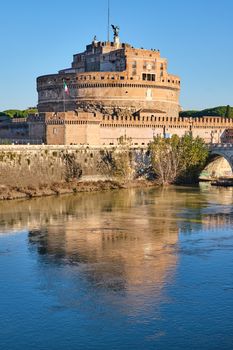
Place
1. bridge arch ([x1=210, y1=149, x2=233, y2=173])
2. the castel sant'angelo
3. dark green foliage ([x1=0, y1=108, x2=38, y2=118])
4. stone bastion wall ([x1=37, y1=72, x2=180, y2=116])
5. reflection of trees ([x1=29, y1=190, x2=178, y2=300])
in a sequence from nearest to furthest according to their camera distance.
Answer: reflection of trees ([x1=29, y1=190, x2=178, y2=300]) → bridge arch ([x1=210, y1=149, x2=233, y2=173]) → the castel sant'angelo → stone bastion wall ([x1=37, y1=72, x2=180, y2=116]) → dark green foliage ([x1=0, y1=108, x2=38, y2=118])

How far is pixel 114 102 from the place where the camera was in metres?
50.7

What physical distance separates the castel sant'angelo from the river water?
1441 centimetres

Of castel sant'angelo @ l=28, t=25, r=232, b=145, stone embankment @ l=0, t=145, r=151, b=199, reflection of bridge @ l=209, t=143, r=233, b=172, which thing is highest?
castel sant'angelo @ l=28, t=25, r=232, b=145

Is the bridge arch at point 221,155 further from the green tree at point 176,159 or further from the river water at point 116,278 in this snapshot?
the river water at point 116,278

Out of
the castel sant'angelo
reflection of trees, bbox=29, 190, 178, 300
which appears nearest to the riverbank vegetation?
the castel sant'angelo

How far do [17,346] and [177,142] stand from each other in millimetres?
32306

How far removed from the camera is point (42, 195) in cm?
3541

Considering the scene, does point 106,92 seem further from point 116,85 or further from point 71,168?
point 71,168

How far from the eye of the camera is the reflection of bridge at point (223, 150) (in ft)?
143

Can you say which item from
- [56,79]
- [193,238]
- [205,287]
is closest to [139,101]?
[56,79]

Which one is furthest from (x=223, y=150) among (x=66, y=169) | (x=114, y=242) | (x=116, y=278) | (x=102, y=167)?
(x=116, y=278)

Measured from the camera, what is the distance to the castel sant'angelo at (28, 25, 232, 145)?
43.7 m

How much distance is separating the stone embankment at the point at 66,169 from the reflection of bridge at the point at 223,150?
5.06 metres

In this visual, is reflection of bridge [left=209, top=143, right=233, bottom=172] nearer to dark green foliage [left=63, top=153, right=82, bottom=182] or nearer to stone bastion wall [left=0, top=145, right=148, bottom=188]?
stone bastion wall [left=0, top=145, right=148, bottom=188]
